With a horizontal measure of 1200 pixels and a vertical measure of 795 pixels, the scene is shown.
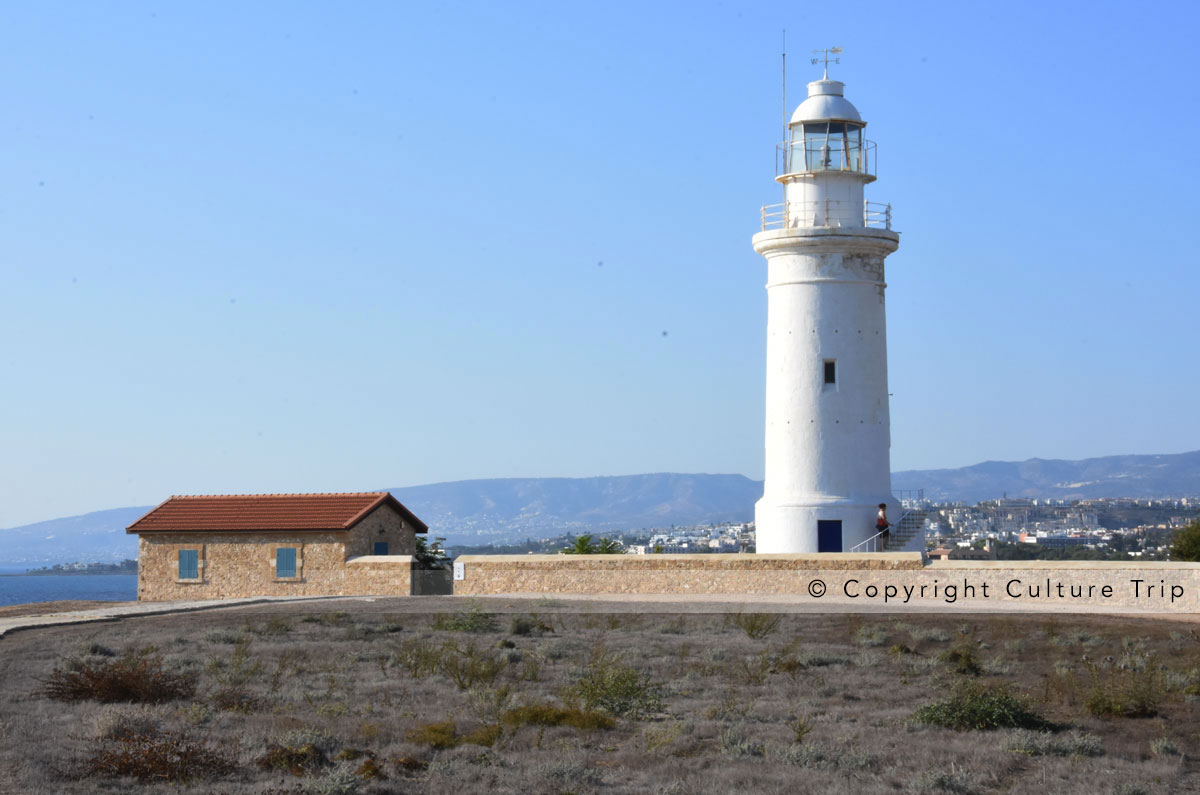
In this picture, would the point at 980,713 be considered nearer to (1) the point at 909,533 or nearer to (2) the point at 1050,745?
(2) the point at 1050,745

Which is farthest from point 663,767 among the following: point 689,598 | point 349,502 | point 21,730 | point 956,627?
point 349,502

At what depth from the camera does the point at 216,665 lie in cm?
1658

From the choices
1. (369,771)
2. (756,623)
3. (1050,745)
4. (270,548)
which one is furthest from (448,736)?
(270,548)

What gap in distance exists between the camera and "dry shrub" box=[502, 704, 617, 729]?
13625mm

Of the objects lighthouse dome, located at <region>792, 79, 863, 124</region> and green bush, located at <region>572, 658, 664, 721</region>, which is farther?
lighthouse dome, located at <region>792, 79, 863, 124</region>

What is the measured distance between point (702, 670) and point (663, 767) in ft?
17.7

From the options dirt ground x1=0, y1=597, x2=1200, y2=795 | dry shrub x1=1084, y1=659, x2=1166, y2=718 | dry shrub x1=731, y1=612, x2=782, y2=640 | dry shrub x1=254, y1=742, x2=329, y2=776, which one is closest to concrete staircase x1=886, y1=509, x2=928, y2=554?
dirt ground x1=0, y1=597, x2=1200, y2=795

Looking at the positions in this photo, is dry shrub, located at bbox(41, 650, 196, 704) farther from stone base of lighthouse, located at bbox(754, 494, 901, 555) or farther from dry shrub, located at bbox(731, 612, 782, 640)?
stone base of lighthouse, located at bbox(754, 494, 901, 555)

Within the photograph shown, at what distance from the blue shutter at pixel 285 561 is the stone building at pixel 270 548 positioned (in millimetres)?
21

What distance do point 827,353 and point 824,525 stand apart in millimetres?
3736

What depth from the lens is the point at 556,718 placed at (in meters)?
13.8

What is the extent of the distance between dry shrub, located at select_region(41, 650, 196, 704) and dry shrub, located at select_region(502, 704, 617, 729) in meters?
3.79

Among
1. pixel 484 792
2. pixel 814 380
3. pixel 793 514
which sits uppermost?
pixel 814 380

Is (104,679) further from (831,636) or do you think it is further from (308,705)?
(831,636)
